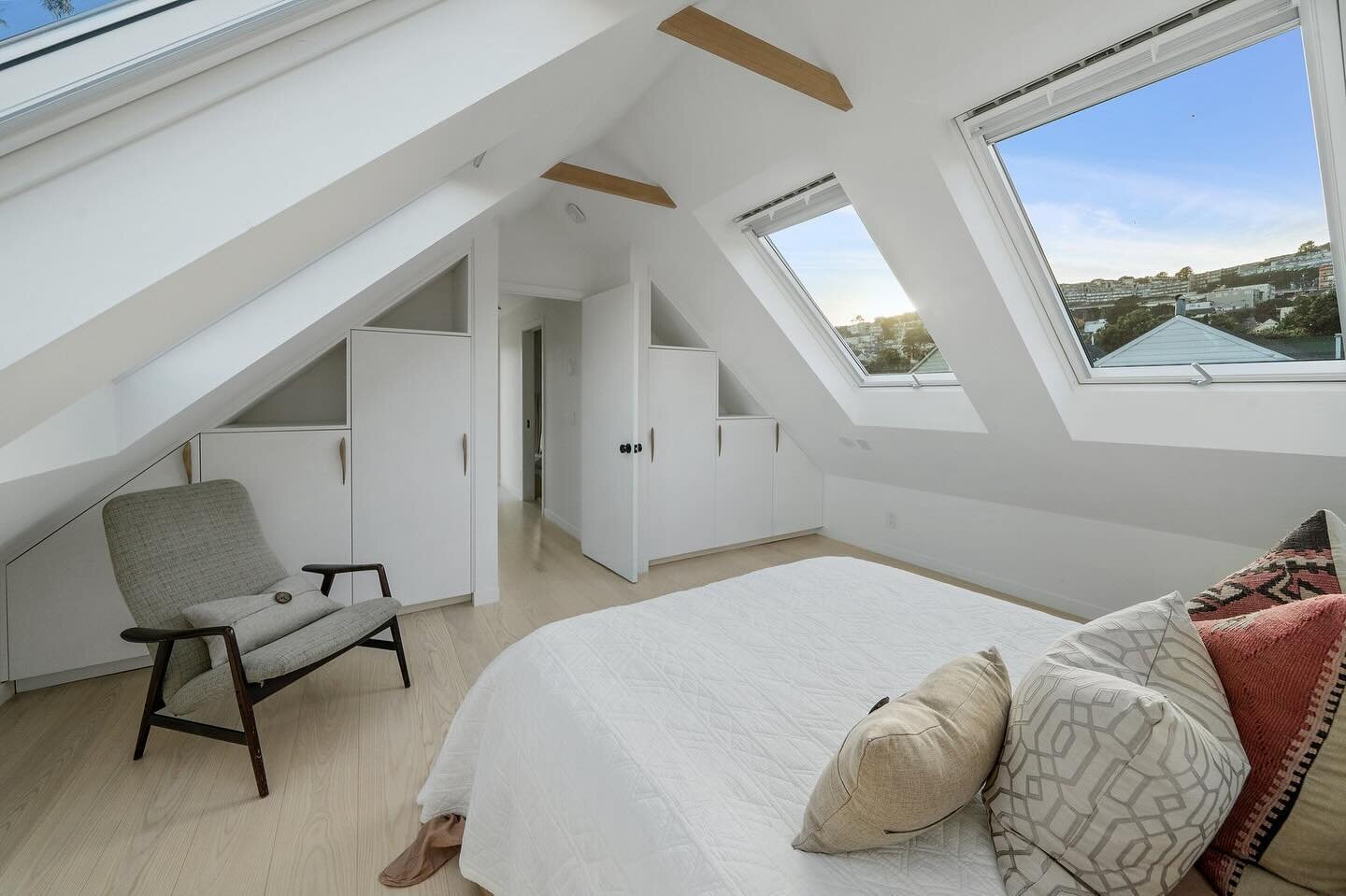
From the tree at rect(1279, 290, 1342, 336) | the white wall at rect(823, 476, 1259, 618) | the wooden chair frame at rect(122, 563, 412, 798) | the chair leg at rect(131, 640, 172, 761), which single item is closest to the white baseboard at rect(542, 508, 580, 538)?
the white wall at rect(823, 476, 1259, 618)

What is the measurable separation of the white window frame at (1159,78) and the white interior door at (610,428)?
2091 millimetres

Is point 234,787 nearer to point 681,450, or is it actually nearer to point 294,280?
point 294,280

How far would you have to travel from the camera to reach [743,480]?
15.0 ft

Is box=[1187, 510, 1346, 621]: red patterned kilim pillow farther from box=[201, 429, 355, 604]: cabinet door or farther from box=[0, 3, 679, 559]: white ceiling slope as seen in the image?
box=[201, 429, 355, 604]: cabinet door

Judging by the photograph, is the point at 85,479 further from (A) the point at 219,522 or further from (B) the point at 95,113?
(B) the point at 95,113

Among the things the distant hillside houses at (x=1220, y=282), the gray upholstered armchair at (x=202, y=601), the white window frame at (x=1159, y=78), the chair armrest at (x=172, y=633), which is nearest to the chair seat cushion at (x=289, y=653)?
the gray upholstered armchair at (x=202, y=601)

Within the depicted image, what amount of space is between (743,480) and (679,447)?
686 millimetres

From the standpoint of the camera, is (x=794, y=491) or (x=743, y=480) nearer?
(x=743, y=480)

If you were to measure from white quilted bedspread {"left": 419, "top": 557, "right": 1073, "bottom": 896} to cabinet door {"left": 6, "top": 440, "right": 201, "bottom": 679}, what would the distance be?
204 centimetres

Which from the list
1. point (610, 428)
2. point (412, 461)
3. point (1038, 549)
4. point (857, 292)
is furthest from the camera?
point (610, 428)

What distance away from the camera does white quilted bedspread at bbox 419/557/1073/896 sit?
903mm

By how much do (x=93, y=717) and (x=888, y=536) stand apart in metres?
4.57

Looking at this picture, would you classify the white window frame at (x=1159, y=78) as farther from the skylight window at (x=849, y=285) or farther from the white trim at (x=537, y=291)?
the white trim at (x=537, y=291)

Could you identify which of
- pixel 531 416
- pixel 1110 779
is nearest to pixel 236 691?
pixel 1110 779
